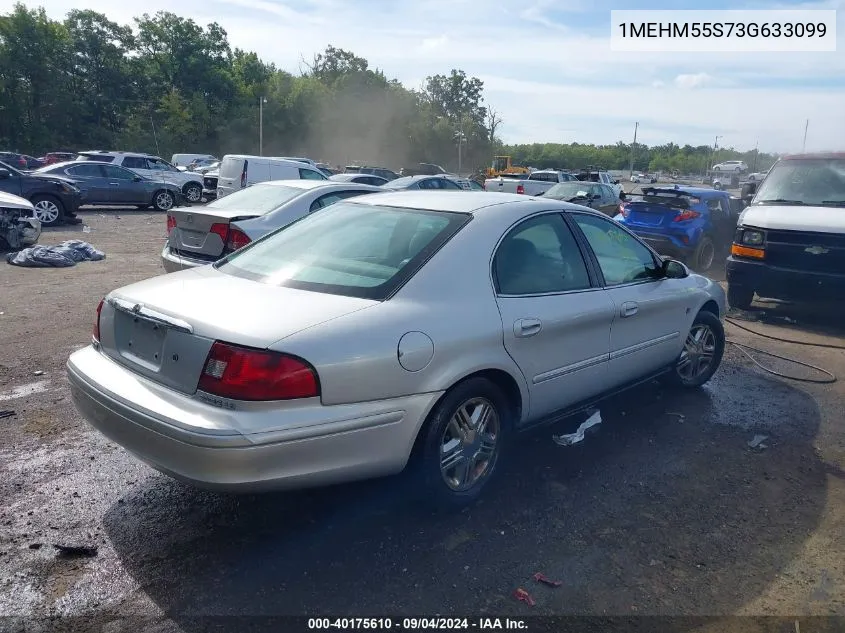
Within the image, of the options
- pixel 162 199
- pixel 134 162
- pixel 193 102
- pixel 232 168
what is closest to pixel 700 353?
pixel 232 168

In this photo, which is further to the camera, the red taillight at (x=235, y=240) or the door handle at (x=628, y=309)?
the red taillight at (x=235, y=240)

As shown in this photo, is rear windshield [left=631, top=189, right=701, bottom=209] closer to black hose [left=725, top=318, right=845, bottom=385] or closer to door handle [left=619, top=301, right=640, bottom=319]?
black hose [left=725, top=318, right=845, bottom=385]

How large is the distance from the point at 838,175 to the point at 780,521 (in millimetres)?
6589

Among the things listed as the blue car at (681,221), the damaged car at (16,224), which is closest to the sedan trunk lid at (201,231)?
the damaged car at (16,224)

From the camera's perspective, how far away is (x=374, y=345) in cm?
296

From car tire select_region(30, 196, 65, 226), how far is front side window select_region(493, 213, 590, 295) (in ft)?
48.1

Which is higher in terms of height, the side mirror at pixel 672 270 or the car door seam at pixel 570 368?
the side mirror at pixel 672 270

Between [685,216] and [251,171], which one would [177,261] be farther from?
[251,171]

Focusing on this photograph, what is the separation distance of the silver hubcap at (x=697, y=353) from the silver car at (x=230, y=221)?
3.75 metres

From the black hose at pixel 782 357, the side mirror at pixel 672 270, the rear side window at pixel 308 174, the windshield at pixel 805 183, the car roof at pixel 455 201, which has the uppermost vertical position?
the windshield at pixel 805 183

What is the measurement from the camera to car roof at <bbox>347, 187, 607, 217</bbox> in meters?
3.96

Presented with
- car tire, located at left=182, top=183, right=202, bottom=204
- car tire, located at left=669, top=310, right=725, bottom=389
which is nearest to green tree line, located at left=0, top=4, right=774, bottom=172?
car tire, located at left=182, top=183, right=202, bottom=204

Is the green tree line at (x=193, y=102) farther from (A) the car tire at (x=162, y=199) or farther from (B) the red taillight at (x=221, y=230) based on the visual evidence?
(B) the red taillight at (x=221, y=230)

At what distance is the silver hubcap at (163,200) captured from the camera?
21.3 meters
